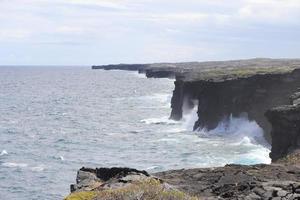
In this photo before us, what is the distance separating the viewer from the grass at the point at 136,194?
42.8 feet

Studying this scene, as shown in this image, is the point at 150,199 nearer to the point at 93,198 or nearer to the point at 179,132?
the point at 93,198

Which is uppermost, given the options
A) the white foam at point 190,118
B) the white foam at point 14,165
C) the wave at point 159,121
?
the white foam at point 190,118

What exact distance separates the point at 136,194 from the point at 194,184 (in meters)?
4.95

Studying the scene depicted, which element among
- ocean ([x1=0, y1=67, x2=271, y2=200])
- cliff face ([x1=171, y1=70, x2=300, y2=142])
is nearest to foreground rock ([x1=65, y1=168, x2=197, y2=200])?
ocean ([x1=0, y1=67, x2=271, y2=200])

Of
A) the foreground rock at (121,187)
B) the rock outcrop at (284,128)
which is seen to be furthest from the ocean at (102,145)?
the foreground rock at (121,187)

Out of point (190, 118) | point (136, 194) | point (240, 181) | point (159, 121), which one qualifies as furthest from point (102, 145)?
point (136, 194)

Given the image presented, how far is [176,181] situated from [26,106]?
104 meters

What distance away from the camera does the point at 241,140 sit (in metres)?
63.0

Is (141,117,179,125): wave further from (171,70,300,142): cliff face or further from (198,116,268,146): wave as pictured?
(198,116,268,146): wave

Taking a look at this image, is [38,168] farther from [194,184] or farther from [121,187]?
[121,187]

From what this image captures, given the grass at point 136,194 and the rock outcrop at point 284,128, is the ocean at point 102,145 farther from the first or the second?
the grass at point 136,194

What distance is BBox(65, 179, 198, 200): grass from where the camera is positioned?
42.8ft

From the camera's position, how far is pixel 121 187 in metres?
14.4

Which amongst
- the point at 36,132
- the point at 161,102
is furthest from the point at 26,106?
the point at 36,132
